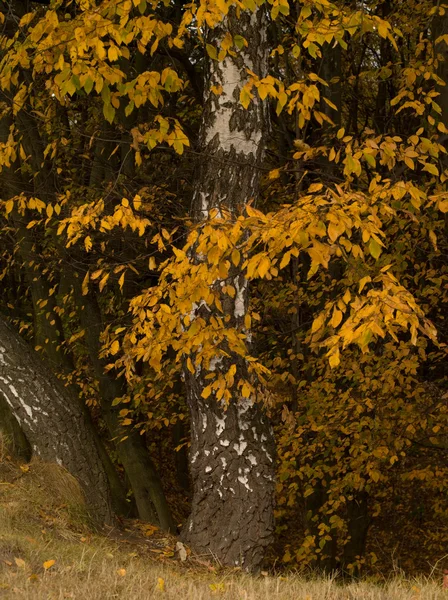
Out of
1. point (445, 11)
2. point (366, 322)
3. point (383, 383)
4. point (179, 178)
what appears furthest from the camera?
point (383, 383)

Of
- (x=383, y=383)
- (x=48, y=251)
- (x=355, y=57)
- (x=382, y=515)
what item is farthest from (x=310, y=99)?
(x=382, y=515)

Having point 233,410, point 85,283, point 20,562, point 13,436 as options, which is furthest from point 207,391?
point 13,436

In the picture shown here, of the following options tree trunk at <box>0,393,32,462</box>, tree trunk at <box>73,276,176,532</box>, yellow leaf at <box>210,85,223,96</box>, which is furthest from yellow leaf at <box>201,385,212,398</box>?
tree trunk at <box>73,276,176,532</box>

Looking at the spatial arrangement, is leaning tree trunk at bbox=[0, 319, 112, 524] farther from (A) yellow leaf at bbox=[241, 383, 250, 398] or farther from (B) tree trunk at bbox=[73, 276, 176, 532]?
(B) tree trunk at bbox=[73, 276, 176, 532]

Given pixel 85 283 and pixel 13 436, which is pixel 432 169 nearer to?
pixel 85 283

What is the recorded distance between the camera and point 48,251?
11.4m

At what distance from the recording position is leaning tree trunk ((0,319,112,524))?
725cm

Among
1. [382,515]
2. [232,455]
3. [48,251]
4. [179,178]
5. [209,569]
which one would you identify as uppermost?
[179,178]

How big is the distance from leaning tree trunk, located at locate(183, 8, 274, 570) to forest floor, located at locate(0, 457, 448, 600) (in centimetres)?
32

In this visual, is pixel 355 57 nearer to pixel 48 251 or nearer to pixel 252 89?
pixel 48 251

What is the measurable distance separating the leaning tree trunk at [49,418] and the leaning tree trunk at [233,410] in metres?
1.07

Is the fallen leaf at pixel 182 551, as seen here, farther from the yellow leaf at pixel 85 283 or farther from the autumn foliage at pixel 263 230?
the yellow leaf at pixel 85 283

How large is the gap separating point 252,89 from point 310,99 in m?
0.54

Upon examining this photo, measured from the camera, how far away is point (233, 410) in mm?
6789
